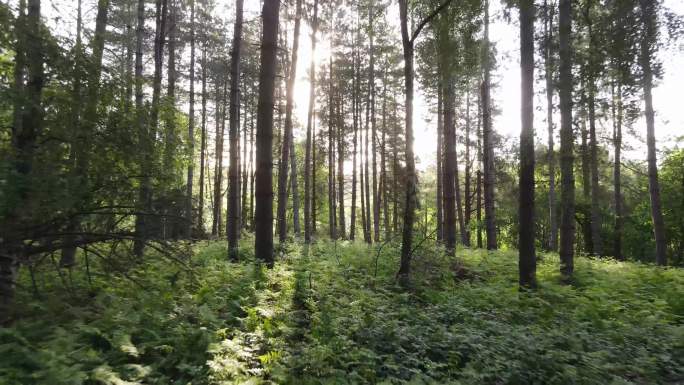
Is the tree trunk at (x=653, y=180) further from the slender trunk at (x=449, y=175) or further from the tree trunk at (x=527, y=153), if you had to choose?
the tree trunk at (x=527, y=153)

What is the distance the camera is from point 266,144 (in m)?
9.05

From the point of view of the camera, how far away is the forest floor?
4070 millimetres

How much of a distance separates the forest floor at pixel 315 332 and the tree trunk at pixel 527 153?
24.6 inches

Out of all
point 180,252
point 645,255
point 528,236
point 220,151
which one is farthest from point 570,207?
point 645,255

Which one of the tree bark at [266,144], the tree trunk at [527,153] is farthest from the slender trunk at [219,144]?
the tree trunk at [527,153]

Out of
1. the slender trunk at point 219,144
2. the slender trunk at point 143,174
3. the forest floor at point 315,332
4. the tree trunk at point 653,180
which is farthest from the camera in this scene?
the slender trunk at point 219,144

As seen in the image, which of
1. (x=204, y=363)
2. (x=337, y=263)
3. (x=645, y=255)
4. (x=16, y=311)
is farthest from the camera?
(x=645, y=255)

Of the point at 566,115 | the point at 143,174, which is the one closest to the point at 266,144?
the point at 143,174

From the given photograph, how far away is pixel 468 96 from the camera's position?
2562 centimetres

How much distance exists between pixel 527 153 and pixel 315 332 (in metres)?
6.05

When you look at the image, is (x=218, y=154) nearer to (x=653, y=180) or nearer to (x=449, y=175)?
(x=449, y=175)

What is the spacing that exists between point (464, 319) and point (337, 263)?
4.65m

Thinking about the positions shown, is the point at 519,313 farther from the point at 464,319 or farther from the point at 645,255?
the point at 645,255

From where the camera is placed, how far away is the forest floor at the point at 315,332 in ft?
13.4
